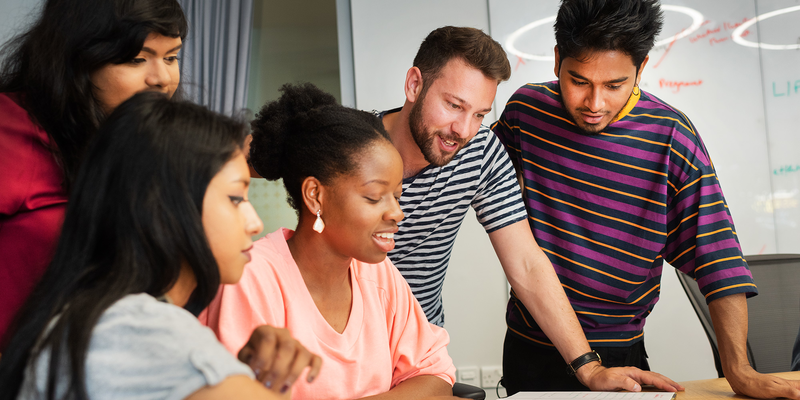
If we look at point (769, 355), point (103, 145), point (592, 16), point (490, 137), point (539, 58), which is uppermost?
point (539, 58)

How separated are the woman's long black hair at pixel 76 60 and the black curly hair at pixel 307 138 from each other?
0.32m

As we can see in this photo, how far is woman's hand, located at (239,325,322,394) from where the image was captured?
70 cm

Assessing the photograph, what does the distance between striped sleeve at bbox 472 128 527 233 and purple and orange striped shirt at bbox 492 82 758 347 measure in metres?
0.09

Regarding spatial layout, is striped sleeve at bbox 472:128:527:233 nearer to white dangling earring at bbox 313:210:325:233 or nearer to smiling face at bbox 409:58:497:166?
smiling face at bbox 409:58:497:166

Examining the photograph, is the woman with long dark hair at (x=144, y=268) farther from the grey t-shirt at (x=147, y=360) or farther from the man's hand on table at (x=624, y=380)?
the man's hand on table at (x=624, y=380)

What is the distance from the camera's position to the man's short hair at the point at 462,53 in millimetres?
1573

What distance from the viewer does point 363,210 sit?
3.89 ft

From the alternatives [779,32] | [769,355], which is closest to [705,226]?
[769,355]

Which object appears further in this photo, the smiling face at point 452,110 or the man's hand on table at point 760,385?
the smiling face at point 452,110

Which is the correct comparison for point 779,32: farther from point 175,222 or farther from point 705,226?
point 175,222

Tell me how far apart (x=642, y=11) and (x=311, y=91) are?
99 cm

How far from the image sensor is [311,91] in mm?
1313

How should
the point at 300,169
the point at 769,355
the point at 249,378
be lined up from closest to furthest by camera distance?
the point at 249,378
the point at 300,169
the point at 769,355

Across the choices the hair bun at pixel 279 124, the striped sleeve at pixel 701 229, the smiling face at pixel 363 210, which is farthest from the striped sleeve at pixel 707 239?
the hair bun at pixel 279 124
